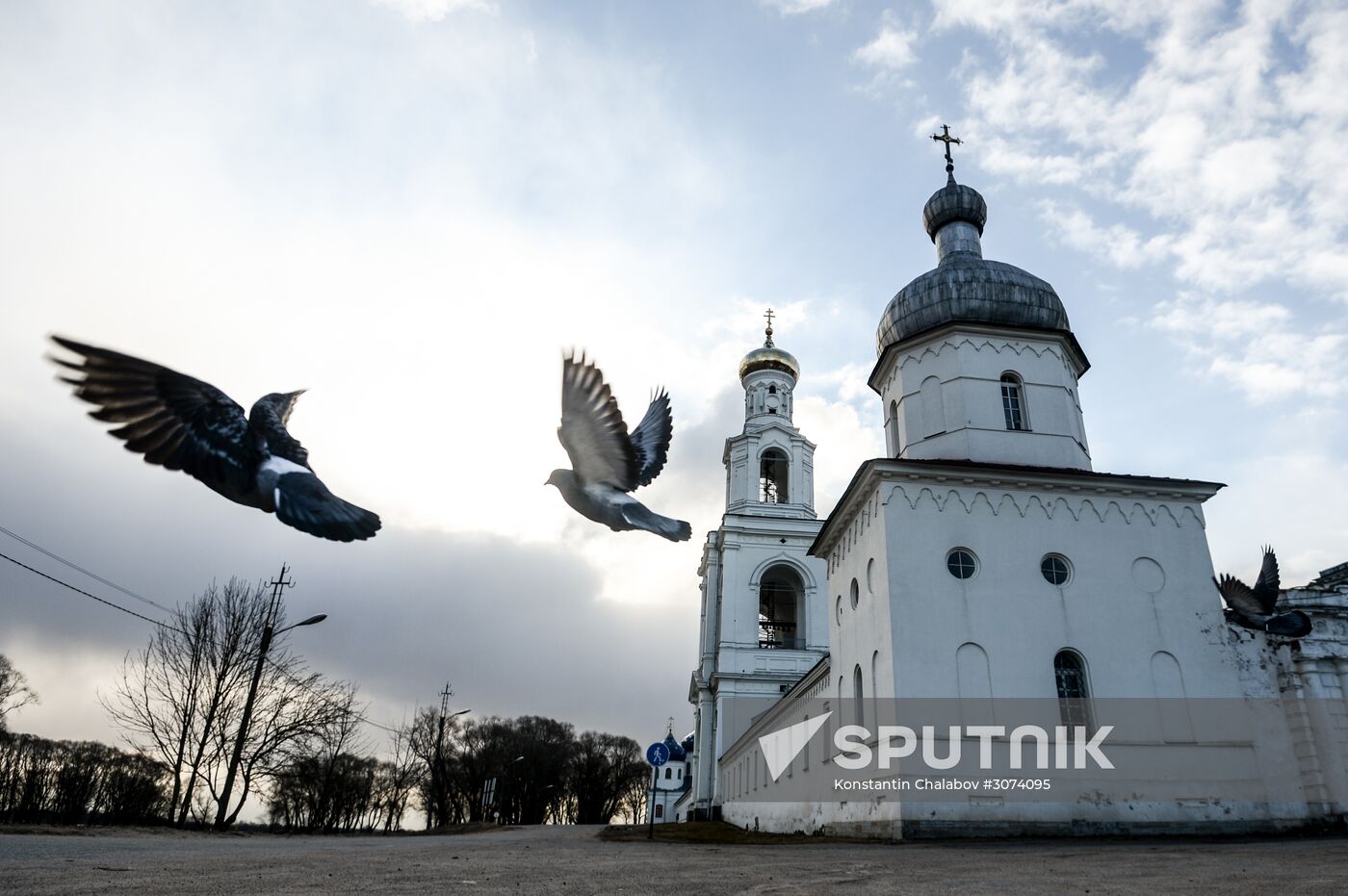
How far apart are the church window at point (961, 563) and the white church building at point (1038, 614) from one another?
42mm

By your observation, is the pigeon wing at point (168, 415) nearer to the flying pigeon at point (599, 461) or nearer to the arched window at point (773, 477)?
the flying pigeon at point (599, 461)

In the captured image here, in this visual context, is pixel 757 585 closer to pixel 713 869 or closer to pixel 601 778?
pixel 713 869

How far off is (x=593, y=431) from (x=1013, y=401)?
781 inches

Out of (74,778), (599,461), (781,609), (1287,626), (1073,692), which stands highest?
(781,609)

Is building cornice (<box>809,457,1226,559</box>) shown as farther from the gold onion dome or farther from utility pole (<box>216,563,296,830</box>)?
the gold onion dome

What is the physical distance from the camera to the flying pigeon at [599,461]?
3.18 m

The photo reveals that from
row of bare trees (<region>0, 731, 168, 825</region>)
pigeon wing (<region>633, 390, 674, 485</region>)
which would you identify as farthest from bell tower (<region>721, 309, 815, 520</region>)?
pigeon wing (<region>633, 390, 674, 485</region>)

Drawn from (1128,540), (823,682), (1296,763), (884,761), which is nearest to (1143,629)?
(1128,540)

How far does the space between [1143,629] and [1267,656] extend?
295cm

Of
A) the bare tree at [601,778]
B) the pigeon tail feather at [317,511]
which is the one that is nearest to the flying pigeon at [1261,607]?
the pigeon tail feather at [317,511]

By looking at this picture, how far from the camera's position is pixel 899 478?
17453mm

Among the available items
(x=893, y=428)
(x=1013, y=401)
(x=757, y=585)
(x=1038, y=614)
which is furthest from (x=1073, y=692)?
(x=757, y=585)

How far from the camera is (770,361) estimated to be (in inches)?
1690

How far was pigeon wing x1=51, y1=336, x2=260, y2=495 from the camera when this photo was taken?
7.88 feet
